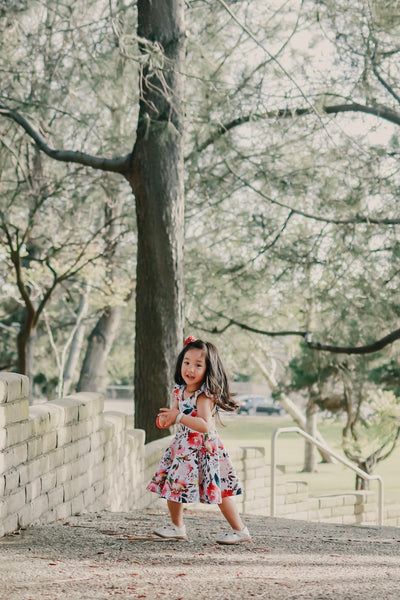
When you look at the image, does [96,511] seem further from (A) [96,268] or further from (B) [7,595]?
(A) [96,268]

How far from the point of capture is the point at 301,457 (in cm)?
2947

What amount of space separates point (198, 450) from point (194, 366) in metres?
0.43

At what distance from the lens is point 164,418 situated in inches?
164

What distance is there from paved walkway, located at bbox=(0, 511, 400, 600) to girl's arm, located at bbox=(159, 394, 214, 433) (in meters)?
0.59

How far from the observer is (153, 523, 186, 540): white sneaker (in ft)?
14.0

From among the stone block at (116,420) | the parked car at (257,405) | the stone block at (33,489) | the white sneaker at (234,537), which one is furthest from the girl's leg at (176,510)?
the parked car at (257,405)

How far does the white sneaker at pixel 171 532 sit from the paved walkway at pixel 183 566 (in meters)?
0.04

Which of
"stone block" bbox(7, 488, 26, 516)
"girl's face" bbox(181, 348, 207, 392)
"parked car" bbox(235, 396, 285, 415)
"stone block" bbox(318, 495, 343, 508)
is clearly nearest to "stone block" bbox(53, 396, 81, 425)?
"stone block" bbox(7, 488, 26, 516)

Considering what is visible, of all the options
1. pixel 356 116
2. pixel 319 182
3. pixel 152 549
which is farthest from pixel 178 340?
pixel 152 549

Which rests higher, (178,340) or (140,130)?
(140,130)

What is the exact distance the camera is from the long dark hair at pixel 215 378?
4.26 metres

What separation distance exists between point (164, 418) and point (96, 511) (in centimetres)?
179

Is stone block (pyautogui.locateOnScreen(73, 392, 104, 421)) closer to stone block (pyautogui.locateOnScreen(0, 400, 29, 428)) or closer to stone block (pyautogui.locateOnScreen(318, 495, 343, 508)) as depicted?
stone block (pyautogui.locateOnScreen(0, 400, 29, 428))

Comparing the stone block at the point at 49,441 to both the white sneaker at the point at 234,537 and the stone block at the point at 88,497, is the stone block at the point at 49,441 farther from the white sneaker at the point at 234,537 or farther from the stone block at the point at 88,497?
the white sneaker at the point at 234,537
